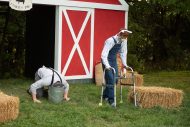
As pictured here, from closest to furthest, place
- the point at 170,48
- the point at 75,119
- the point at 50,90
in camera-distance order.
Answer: the point at 75,119
the point at 50,90
the point at 170,48

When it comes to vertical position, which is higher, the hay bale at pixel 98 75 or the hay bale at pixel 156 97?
the hay bale at pixel 98 75

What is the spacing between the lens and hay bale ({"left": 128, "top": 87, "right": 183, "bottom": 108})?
1109 centimetres

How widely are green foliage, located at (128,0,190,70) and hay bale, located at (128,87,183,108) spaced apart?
13.1 metres

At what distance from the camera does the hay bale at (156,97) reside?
11.1 m

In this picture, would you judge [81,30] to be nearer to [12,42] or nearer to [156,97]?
[156,97]

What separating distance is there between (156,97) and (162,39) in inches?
579

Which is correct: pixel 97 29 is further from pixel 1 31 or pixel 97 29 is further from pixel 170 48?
pixel 170 48

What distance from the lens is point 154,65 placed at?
25.3 meters

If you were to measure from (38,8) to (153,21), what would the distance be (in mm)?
9543

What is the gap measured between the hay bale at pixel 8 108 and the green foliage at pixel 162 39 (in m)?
15.5

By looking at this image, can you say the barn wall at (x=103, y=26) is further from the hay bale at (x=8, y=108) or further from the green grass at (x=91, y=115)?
the hay bale at (x=8, y=108)

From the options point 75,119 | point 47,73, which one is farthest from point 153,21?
point 75,119

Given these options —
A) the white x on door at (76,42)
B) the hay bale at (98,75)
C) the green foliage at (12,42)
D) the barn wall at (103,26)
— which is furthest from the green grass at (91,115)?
the green foliage at (12,42)

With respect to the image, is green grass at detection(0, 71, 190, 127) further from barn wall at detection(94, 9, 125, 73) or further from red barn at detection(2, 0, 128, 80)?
barn wall at detection(94, 9, 125, 73)
